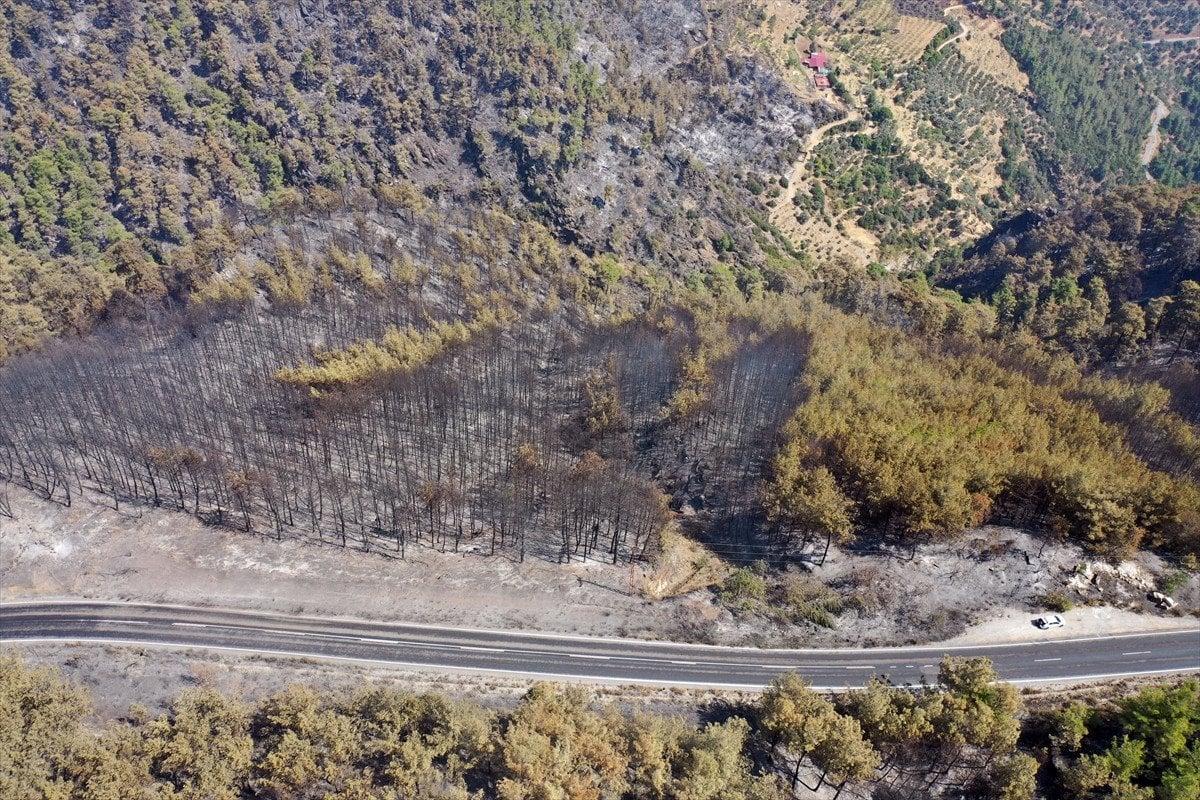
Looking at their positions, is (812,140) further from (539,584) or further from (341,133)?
(539,584)

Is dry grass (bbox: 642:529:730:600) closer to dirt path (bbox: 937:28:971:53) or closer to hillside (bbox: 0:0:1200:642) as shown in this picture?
hillside (bbox: 0:0:1200:642)

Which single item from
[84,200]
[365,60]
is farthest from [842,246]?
[84,200]

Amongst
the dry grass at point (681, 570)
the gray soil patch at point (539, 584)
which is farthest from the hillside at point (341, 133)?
the dry grass at point (681, 570)

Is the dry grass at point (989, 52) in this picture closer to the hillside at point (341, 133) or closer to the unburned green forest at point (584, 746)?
the hillside at point (341, 133)

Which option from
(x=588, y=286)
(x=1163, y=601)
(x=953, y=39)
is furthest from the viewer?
(x=953, y=39)

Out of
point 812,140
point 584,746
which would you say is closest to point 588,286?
point 812,140
